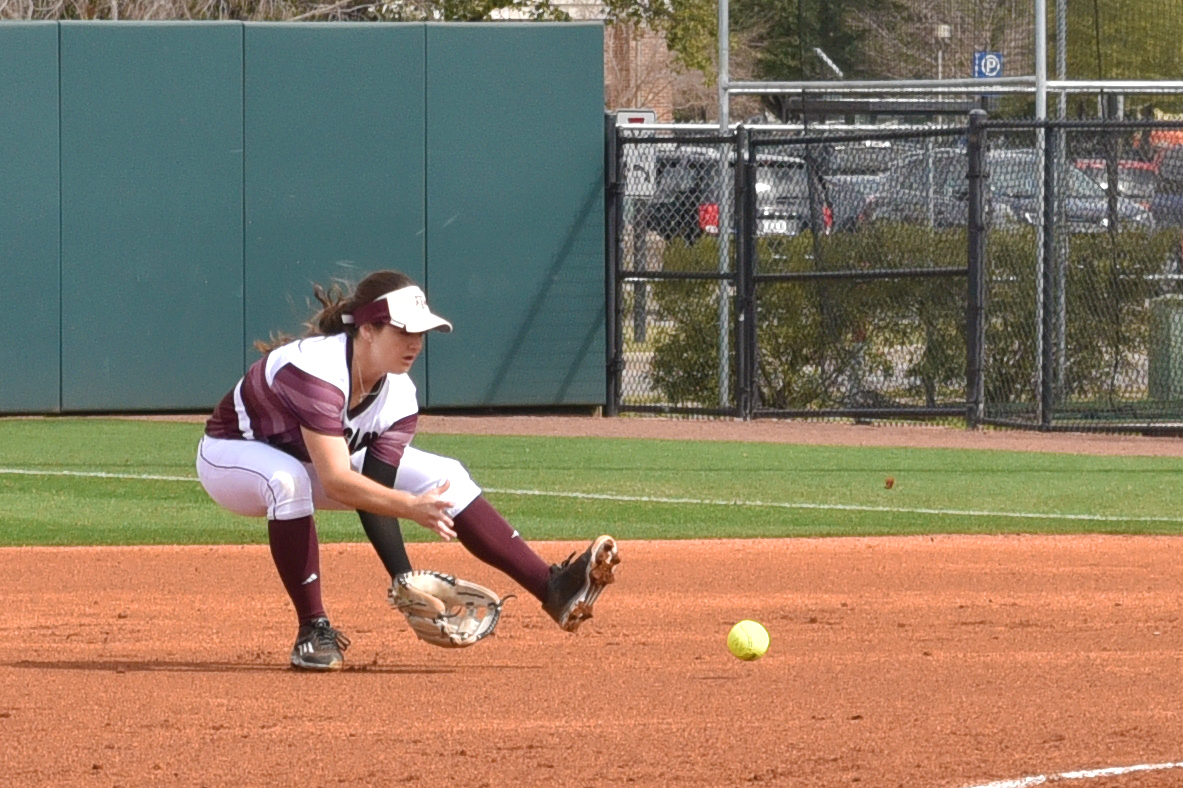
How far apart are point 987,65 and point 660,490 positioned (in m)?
6.11

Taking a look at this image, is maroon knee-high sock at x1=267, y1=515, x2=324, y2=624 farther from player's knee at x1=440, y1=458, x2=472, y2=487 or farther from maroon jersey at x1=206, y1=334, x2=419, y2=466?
player's knee at x1=440, y1=458, x2=472, y2=487

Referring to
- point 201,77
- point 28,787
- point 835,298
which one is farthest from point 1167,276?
point 28,787

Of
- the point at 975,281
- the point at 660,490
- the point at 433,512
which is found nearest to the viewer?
the point at 433,512

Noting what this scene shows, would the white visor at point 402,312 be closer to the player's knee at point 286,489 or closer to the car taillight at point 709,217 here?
the player's knee at point 286,489

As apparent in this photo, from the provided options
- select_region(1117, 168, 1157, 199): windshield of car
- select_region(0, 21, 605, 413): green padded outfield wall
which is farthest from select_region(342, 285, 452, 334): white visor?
select_region(1117, 168, 1157, 199): windshield of car

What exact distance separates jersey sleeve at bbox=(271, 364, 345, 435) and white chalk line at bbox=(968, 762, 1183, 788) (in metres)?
2.17

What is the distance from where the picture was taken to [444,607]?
5.82m

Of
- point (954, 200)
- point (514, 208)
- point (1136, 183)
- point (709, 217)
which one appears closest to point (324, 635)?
point (514, 208)

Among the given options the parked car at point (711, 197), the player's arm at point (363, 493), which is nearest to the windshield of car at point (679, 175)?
the parked car at point (711, 197)

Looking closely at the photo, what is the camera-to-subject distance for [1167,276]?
1402cm

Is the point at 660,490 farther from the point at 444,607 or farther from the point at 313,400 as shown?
the point at 313,400

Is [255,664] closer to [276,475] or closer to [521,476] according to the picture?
[276,475]

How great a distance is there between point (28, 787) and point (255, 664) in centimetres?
174

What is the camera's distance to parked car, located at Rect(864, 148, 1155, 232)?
14344mm
